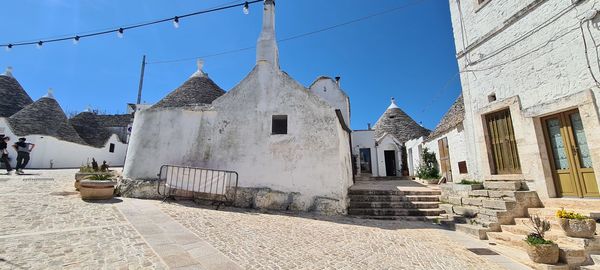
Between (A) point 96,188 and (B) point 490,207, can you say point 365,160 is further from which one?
(A) point 96,188

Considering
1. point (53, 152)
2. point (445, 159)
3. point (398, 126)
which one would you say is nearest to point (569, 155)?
point (445, 159)

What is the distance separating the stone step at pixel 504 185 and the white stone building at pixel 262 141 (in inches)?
158

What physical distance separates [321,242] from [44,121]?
2407 centimetres

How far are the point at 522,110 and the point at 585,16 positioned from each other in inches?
87.0

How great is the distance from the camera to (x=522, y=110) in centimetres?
648

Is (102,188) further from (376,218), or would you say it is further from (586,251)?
(586,251)

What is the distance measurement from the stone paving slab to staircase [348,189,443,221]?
17.1 feet

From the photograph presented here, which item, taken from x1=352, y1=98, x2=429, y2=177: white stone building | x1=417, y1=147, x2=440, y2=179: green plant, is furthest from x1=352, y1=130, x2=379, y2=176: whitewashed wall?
x1=417, y1=147, x2=440, y2=179: green plant

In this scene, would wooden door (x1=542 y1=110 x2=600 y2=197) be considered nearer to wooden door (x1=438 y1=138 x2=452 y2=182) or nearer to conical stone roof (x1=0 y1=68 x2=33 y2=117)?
wooden door (x1=438 y1=138 x2=452 y2=182)

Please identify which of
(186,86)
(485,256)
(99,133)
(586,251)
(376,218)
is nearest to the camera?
(586,251)

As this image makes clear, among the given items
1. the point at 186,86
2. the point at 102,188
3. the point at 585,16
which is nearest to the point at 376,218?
the point at 585,16

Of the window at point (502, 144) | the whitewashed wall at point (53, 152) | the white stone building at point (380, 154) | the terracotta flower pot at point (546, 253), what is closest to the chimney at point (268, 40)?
the window at point (502, 144)

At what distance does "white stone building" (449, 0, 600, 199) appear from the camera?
5359 mm

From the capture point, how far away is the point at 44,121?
742 inches
